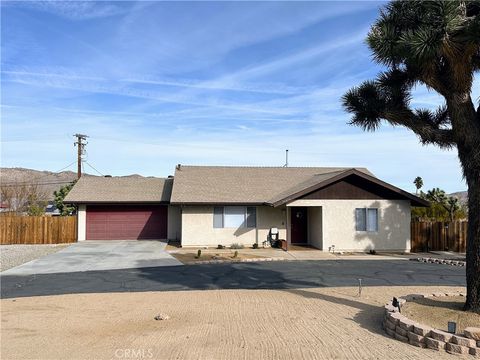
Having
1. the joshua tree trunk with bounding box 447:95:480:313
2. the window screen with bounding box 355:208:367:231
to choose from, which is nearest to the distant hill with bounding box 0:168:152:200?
the window screen with bounding box 355:208:367:231

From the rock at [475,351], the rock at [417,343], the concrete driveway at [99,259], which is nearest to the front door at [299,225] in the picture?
the concrete driveway at [99,259]

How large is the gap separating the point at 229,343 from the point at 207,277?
24.7 feet

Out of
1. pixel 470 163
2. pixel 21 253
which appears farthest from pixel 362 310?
pixel 21 253

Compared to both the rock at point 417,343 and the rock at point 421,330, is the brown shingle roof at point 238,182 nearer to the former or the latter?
the rock at point 421,330

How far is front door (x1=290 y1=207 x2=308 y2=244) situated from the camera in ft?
86.5

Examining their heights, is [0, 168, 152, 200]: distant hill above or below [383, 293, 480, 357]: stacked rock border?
above

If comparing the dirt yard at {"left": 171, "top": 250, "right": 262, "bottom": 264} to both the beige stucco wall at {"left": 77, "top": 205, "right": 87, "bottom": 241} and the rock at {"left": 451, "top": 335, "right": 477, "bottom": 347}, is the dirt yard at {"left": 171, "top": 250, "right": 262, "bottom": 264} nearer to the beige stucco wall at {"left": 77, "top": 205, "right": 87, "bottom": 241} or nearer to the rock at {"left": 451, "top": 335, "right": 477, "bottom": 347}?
the beige stucco wall at {"left": 77, "top": 205, "right": 87, "bottom": 241}

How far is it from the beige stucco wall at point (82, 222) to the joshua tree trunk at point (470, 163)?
2431cm

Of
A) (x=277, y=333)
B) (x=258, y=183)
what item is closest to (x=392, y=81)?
(x=277, y=333)

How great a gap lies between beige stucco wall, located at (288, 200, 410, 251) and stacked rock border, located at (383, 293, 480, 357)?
Answer: 14.7m

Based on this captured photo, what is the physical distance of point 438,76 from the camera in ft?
32.4

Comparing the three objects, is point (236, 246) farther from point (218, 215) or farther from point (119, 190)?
point (119, 190)

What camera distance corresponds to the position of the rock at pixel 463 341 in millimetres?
7384

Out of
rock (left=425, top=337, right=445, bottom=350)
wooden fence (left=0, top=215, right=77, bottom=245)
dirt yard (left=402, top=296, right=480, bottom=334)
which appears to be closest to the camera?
rock (left=425, top=337, right=445, bottom=350)
